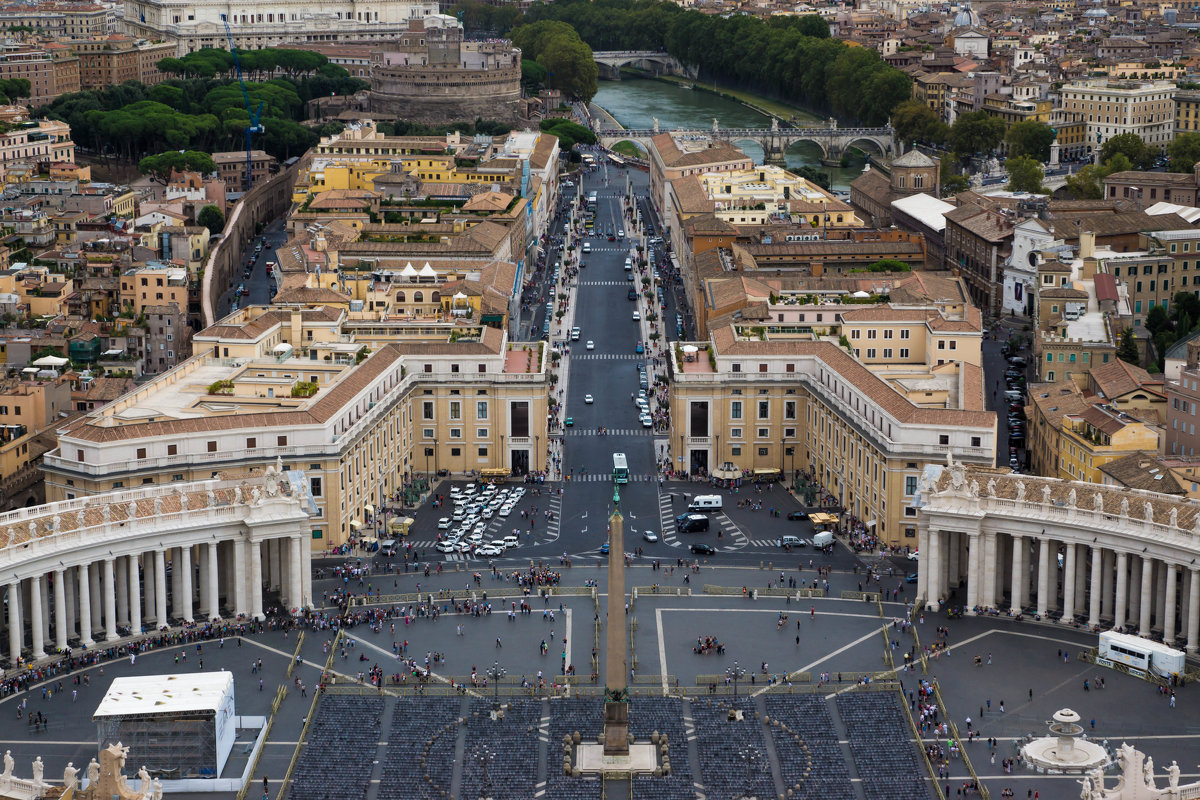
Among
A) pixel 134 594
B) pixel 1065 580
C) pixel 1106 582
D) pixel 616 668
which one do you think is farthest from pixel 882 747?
pixel 134 594

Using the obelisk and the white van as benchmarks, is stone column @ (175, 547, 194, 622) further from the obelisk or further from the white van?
the white van

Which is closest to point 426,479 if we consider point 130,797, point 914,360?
point 914,360

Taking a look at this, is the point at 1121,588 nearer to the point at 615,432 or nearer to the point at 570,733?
the point at 570,733

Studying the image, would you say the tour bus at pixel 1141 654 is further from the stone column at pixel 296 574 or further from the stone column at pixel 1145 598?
the stone column at pixel 296 574

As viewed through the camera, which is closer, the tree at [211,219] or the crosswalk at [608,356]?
the crosswalk at [608,356]

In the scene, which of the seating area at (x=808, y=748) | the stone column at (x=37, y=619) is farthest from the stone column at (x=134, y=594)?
the seating area at (x=808, y=748)
